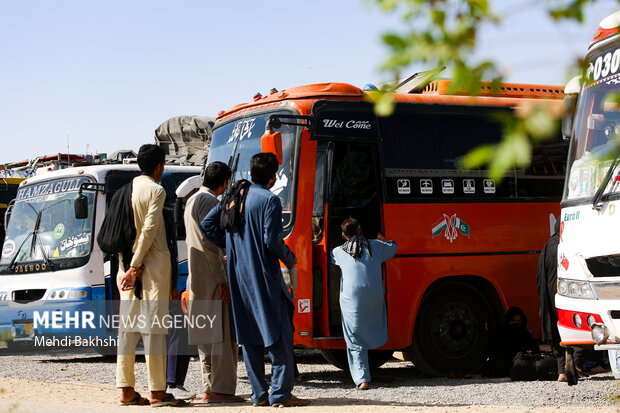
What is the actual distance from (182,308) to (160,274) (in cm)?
54

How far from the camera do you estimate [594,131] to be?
791cm

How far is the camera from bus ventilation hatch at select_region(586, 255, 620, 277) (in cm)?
722

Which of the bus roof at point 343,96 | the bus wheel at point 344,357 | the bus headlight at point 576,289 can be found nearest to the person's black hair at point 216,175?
the bus roof at point 343,96

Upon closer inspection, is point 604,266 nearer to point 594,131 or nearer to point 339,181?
point 594,131

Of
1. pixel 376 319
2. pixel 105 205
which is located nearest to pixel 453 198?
pixel 376 319

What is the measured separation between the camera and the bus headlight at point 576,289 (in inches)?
293

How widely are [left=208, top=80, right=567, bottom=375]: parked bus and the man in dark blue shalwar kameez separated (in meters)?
1.67

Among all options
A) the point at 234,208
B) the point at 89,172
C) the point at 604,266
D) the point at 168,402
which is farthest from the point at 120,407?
the point at 89,172

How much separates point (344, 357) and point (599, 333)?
383cm

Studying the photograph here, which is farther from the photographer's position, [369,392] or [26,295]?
[26,295]

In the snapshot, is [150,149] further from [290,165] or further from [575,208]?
[575,208]

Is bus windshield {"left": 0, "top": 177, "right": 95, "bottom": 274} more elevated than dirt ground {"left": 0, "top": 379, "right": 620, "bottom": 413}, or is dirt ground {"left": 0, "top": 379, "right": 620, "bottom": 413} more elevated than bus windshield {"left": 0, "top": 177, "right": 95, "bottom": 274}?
bus windshield {"left": 0, "top": 177, "right": 95, "bottom": 274}

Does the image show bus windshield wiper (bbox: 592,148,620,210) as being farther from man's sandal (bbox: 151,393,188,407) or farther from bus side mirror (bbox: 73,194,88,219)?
bus side mirror (bbox: 73,194,88,219)

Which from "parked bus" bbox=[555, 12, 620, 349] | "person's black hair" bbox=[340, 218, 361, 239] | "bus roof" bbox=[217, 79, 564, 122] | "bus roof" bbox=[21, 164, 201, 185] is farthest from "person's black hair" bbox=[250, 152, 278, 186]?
"bus roof" bbox=[21, 164, 201, 185]
